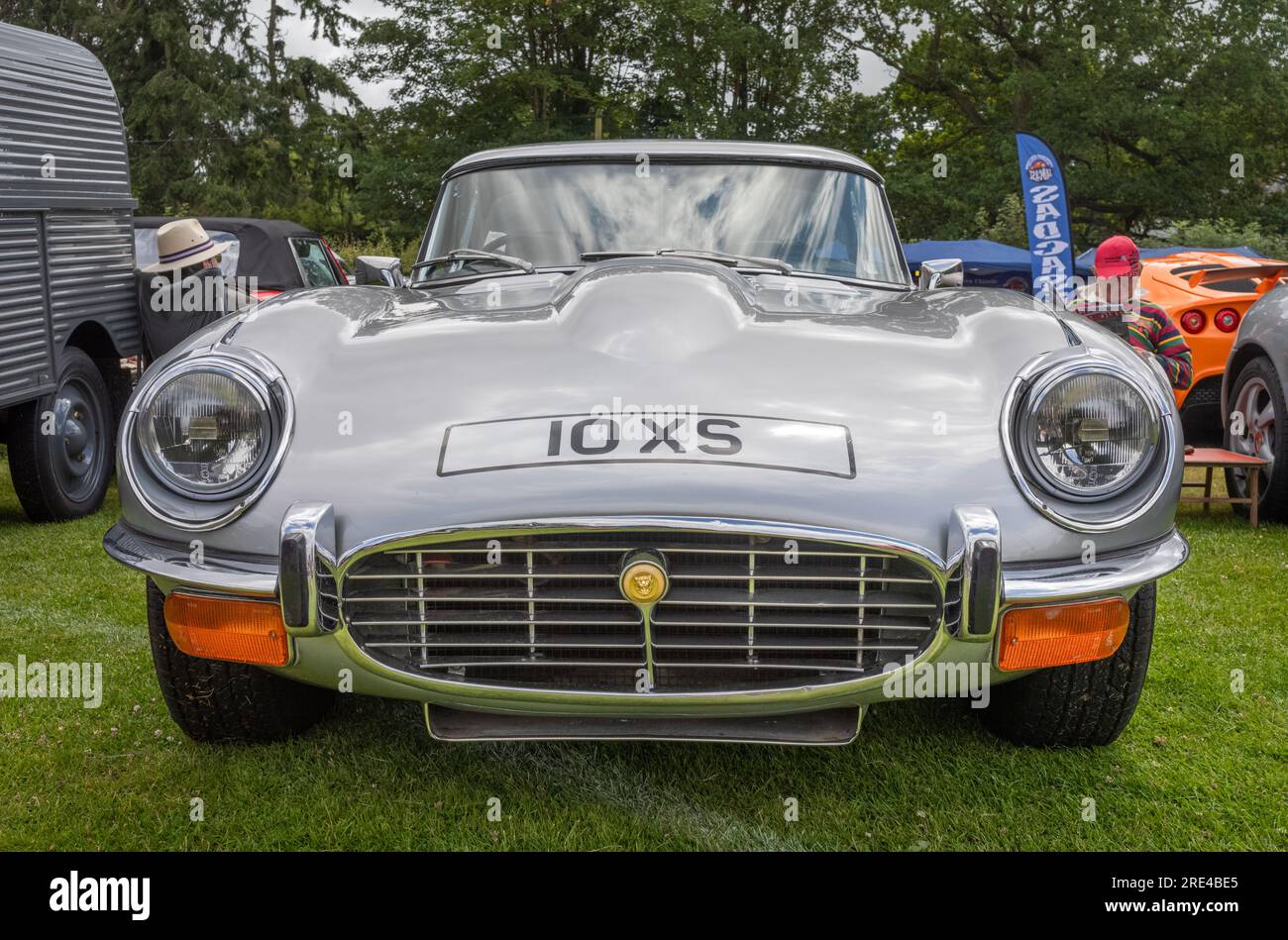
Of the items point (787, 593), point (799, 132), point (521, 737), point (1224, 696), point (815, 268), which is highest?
point (799, 132)

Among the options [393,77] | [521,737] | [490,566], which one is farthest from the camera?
[393,77]

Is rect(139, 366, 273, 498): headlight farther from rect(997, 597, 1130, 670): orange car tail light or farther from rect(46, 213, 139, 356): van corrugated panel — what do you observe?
rect(46, 213, 139, 356): van corrugated panel

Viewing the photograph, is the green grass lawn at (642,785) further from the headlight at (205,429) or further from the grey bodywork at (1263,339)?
the grey bodywork at (1263,339)

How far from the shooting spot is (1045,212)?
1230 cm

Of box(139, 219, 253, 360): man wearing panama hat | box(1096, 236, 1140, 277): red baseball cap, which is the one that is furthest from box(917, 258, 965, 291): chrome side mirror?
box(139, 219, 253, 360): man wearing panama hat

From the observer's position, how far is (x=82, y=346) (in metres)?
5.96

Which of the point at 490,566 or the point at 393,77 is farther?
the point at 393,77

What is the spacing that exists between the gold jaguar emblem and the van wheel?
4.46m

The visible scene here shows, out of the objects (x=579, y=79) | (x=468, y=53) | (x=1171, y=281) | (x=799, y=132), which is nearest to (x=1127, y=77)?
(x=799, y=132)

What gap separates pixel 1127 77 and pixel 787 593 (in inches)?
1136

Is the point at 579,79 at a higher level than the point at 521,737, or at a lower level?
higher

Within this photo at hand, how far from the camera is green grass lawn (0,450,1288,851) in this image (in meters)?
2.33

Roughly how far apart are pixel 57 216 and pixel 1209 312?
7309mm

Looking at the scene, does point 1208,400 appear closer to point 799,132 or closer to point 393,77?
point 799,132
